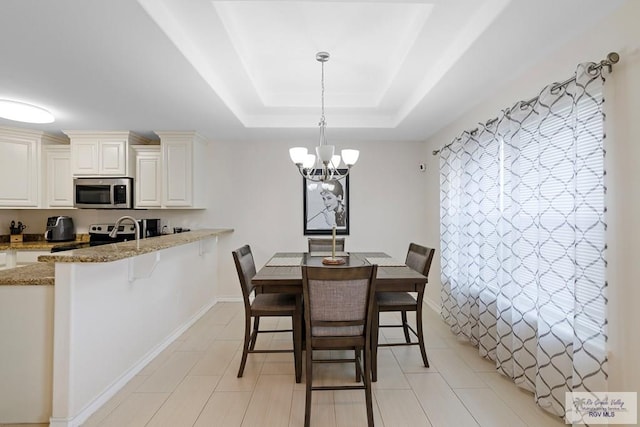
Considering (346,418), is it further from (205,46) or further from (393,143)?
(393,143)

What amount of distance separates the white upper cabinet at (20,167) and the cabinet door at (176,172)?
5.12 ft

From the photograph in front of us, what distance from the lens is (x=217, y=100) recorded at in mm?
2928

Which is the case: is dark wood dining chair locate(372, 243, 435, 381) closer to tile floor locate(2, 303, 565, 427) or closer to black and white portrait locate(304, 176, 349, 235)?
tile floor locate(2, 303, 565, 427)

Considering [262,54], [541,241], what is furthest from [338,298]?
[262,54]

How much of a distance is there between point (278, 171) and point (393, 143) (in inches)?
65.9

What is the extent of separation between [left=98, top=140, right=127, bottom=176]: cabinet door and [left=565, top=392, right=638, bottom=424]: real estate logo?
470 cm

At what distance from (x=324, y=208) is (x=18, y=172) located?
376cm

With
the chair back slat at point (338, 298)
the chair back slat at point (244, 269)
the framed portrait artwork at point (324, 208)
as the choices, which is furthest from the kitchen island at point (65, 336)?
the framed portrait artwork at point (324, 208)

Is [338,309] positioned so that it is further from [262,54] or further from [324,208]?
[324,208]

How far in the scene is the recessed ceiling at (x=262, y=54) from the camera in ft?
5.76

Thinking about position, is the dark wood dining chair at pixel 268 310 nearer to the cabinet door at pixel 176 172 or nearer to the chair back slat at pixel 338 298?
the chair back slat at pixel 338 298

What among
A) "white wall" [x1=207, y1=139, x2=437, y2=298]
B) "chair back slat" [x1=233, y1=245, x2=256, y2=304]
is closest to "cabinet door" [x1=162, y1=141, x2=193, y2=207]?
"white wall" [x1=207, y1=139, x2=437, y2=298]

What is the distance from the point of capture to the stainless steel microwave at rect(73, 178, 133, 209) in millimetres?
3908

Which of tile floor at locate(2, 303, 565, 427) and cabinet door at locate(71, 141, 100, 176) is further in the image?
cabinet door at locate(71, 141, 100, 176)
